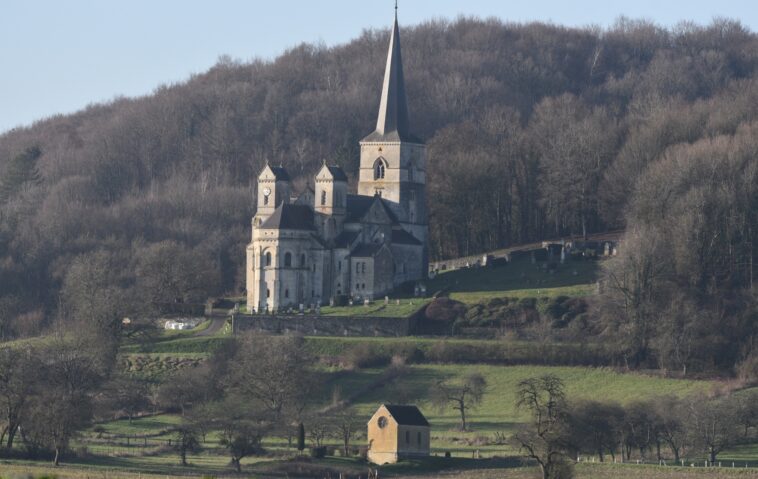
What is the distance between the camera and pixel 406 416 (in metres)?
81.2

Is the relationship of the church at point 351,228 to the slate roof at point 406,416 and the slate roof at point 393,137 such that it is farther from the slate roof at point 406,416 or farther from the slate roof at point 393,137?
the slate roof at point 406,416

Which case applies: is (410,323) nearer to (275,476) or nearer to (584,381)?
(584,381)

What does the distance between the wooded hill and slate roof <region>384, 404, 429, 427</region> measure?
17382 millimetres

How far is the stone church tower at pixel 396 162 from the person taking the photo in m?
115

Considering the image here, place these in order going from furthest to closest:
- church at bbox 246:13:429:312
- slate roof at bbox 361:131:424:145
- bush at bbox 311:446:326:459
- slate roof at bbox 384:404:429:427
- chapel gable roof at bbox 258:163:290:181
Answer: slate roof at bbox 361:131:424:145 → chapel gable roof at bbox 258:163:290:181 → church at bbox 246:13:429:312 → slate roof at bbox 384:404:429:427 → bush at bbox 311:446:326:459

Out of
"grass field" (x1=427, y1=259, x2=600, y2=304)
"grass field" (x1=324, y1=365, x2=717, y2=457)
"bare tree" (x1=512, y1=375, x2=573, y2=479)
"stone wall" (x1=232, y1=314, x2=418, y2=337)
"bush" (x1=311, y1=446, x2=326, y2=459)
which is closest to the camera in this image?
"bare tree" (x1=512, y1=375, x2=573, y2=479)

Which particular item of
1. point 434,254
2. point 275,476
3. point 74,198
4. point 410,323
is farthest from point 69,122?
point 275,476

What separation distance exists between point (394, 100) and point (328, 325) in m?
17.9

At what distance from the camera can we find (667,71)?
544ft

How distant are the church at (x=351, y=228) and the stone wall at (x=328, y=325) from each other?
3.75m

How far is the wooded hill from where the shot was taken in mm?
111812

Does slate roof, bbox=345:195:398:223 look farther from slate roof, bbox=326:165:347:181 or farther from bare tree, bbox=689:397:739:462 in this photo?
bare tree, bbox=689:397:739:462

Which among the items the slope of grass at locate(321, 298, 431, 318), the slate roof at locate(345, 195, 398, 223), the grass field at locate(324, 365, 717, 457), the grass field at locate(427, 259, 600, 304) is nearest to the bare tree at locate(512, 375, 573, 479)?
the grass field at locate(324, 365, 717, 457)

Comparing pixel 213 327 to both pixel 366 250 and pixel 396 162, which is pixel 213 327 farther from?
pixel 396 162
